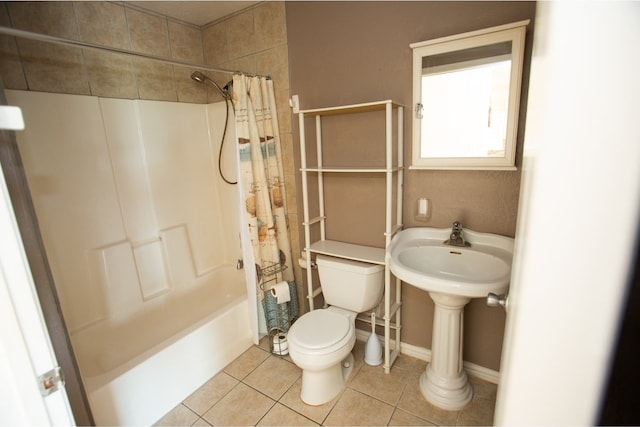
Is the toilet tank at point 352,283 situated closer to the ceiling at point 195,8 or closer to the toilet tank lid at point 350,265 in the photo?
the toilet tank lid at point 350,265

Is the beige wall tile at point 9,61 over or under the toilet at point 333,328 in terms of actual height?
over

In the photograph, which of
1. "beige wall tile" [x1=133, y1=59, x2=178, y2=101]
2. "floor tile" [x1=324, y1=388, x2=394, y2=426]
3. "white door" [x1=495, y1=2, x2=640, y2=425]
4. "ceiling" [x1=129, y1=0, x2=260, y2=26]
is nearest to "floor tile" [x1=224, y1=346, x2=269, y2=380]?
"floor tile" [x1=324, y1=388, x2=394, y2=426]

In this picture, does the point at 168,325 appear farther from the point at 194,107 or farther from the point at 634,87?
the point at 634,87

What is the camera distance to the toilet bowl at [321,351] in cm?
156

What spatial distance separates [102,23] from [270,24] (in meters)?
1.08

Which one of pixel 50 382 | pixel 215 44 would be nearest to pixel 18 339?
pixel 50 382

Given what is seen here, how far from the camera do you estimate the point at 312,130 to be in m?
1.99

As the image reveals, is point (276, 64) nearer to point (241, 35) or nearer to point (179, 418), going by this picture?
point (241, 35)

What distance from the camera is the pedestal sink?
1.48 metres

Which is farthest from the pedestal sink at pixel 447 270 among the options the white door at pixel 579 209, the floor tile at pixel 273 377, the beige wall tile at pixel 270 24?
the beige wall tile at pixel 270 24

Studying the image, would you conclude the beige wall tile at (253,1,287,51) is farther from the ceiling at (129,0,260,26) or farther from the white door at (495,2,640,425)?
the white door at (495,2,640,425)

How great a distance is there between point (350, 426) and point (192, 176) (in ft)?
7.09

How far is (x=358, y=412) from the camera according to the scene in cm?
160

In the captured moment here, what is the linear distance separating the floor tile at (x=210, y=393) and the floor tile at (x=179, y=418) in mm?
28
